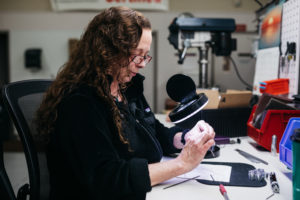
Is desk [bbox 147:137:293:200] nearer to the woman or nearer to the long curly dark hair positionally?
the woman

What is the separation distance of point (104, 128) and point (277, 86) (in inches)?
47.8

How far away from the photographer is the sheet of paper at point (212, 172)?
96cm

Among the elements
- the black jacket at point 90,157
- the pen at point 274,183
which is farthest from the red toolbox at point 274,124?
the black jacket at point 90,157

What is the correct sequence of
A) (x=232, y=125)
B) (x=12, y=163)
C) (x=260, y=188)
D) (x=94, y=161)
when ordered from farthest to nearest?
(x=12, y=163), (x=232, y=125), (x=260, y=188), (x=94, y=161)

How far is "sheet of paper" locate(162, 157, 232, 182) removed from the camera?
0.96 meters

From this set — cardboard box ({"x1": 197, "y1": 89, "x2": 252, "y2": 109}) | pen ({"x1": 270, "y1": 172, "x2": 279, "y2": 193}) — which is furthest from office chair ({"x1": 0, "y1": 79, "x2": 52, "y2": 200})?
cardboard box ({"x1": 197, "y1": 89, "x2": 252, "y2": 109})

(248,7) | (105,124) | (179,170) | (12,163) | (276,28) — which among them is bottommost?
(12,163)

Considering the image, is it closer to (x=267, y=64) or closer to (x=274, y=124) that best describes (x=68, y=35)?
(x=267, y=64)

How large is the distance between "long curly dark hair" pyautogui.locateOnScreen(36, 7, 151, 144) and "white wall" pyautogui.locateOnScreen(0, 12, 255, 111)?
2.70 m

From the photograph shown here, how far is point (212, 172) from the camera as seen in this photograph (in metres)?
1.02

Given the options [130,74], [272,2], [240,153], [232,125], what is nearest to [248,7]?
[272,2]

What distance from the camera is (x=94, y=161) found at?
2.52ft

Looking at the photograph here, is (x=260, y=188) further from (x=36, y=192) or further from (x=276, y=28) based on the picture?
(x=276, y=28)

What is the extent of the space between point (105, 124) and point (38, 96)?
53 cm
